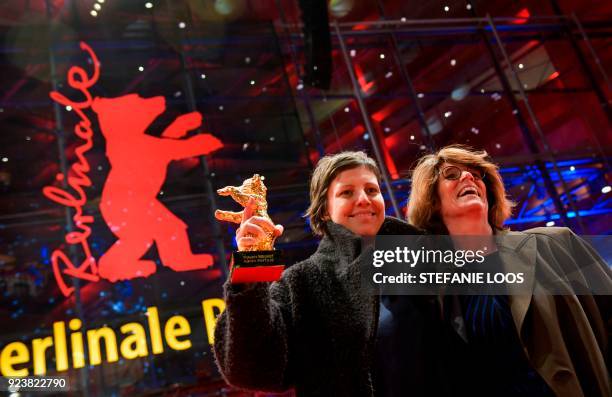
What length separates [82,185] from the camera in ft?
17.7

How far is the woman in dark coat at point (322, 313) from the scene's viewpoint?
1.04m

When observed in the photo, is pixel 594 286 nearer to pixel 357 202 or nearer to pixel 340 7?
pixel 357 202

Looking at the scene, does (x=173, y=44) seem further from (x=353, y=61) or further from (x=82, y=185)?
(x=353, y=61)

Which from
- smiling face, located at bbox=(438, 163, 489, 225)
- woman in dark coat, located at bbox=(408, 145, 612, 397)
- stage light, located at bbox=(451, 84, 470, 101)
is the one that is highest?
stage light, located at bbox=(451, 84, 470, 101)

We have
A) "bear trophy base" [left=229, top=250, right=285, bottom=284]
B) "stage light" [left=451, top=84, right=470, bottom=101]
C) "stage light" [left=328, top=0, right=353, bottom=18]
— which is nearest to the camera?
"bear trophy base" [left=229, top=250, right=285, bottom=284]

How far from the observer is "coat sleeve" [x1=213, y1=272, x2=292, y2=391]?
1023mm

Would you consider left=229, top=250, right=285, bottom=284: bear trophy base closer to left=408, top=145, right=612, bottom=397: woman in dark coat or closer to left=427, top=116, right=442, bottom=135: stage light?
left=408, top=145, right=612, bottom=397: woman in dark coat

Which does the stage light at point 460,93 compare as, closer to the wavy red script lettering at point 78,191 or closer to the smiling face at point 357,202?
the wavy red script lettering at point 78,191

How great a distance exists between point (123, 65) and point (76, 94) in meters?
0.71

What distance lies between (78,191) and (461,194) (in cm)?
485

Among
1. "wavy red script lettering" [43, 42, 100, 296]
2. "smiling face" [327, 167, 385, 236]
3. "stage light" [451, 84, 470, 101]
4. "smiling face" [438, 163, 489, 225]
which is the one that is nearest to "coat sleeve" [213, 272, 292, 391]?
"smiling face" [327, 167, 385, 236]

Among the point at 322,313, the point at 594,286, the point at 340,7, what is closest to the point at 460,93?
the point at 340,7

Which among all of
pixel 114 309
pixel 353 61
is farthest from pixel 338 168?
pixel 353 61

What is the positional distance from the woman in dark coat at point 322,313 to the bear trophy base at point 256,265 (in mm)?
34
